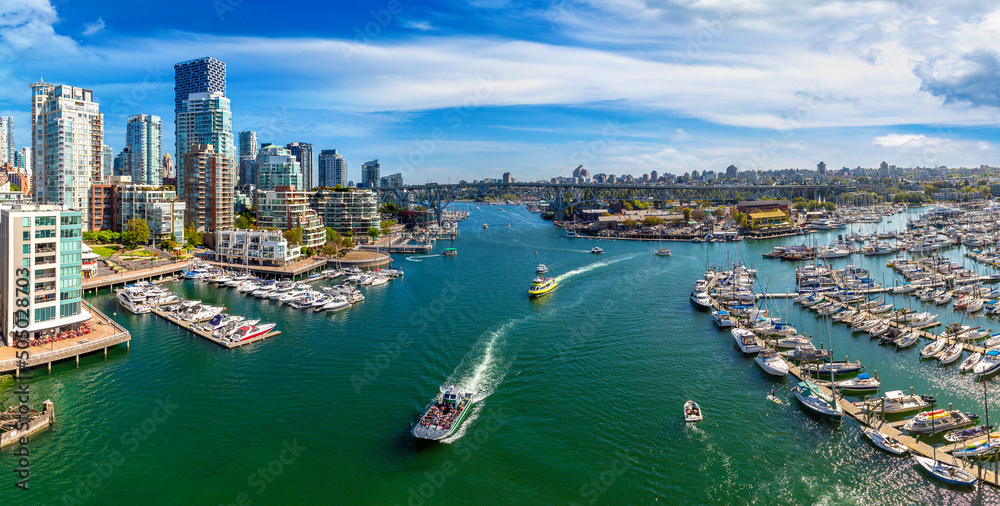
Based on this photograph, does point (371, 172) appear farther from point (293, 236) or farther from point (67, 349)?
point (67, 349)

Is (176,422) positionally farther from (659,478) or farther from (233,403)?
(659,478)

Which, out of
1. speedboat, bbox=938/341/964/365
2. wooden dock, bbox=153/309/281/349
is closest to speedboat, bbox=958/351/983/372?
speedboat, bbox=938/341/964/365

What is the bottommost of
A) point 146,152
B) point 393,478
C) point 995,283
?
point 393,478

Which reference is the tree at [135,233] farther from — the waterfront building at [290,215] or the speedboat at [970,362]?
the speedboat at [970,362]

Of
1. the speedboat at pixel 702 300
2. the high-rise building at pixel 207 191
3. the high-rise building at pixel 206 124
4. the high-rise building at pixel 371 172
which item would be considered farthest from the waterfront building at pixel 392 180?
the speedboat at pixel 702 300

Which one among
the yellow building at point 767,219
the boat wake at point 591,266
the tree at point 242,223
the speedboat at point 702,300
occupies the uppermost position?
the yellow building at point 767,219

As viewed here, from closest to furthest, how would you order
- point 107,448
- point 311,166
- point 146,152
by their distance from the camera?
1. point 107,448
2. point 146,152
3. point 311,166

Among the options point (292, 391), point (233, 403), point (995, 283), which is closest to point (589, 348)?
point (292, 391)
